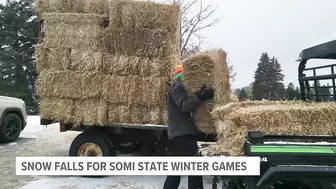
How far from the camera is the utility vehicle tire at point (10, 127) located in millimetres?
8406

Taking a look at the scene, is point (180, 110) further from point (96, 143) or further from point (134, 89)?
point (96, 143)

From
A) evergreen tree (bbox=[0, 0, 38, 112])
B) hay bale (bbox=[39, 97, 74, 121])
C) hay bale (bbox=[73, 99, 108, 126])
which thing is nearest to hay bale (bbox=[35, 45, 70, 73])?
hay bale (bbox=[39, 97, 74, 121])

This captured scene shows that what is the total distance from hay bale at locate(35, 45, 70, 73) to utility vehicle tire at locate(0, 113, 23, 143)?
3203 mm

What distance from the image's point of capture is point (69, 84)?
5.81m

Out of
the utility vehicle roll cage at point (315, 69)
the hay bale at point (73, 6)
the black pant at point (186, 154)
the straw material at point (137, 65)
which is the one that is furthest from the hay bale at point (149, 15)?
the utility vehicle roll cage at point (315, 69)

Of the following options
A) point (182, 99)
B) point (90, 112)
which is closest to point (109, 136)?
point (90, 112)

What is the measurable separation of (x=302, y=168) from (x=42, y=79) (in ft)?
15.1

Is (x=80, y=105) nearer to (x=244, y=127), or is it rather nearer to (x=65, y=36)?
(x=65, y=36)

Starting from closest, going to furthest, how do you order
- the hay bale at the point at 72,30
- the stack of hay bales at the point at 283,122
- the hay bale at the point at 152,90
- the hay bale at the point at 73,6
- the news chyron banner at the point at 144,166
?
the news chyron banner at the point at 144,166
the stack of hay bales at the point at 283,122
the hay bale at the point at 152,90
the hay bale at the point at 72,30
the hay bale at the point at 73,6

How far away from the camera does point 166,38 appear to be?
5.62 metres

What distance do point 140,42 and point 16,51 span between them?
74.0ft

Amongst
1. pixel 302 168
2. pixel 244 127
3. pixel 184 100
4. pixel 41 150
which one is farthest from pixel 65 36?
pixel 302 168

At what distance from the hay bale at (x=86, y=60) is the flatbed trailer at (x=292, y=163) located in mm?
3452

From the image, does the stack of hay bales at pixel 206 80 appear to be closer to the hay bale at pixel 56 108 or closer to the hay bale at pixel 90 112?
the hay bale at pixel 90 112
